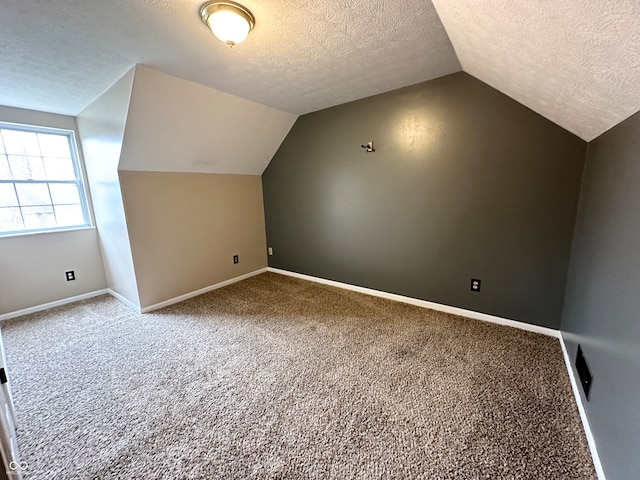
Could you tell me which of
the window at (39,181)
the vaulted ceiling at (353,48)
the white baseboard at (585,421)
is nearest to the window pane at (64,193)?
the window at (39,181)

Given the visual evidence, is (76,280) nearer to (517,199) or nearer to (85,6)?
(85,6)

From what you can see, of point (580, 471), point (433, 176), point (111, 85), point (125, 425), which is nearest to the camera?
point (580, 471)

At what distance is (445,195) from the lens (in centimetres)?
249

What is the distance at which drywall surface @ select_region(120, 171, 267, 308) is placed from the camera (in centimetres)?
279

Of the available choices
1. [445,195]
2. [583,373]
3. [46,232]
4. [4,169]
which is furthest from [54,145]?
[583,373]

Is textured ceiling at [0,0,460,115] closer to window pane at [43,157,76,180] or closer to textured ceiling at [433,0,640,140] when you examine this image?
textured ceiling at [433,0,640,140]

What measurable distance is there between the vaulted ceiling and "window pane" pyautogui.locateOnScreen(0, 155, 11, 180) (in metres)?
0.75

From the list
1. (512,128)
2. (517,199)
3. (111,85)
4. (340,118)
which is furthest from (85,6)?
(517,199)

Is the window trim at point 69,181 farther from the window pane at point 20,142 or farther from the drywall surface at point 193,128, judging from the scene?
the drywall surface at point 193,128

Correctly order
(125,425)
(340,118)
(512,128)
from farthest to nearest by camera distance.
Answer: (340,118) → (512,128) → (125,425)

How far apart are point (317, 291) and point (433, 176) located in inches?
73.8

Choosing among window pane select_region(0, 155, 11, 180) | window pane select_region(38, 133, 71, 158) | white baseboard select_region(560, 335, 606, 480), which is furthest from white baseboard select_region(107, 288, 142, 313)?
white baseboard select_region(560, 335, 606, 480)

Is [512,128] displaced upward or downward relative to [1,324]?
upward

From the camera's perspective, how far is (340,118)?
9.81 feet
